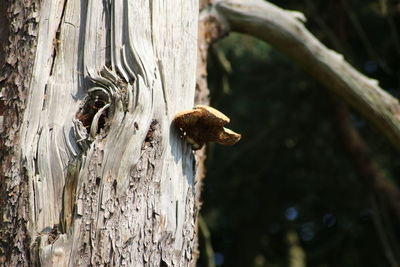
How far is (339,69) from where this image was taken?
3.78m

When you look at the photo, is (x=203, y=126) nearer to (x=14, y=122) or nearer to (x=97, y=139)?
(x=97, y=139)

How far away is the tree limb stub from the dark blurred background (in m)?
2.94

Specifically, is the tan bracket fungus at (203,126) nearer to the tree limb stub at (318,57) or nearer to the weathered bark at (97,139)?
the weathered bark at (97,139)

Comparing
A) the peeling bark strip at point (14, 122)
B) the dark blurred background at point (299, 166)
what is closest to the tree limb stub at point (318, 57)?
the peeling bark strip at point (14, 122)

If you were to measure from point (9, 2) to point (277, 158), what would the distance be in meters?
5.97

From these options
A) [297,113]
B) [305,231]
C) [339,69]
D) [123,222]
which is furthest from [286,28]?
[305,231]

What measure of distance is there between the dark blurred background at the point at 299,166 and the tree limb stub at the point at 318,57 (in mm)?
2944

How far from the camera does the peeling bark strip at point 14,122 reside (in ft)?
6.39

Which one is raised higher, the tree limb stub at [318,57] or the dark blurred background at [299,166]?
the tree limb stub at [318,57]

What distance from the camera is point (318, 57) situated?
381 cm

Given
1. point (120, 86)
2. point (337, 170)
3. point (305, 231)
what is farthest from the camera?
point (305, 231)

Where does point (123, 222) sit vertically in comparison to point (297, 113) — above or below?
above

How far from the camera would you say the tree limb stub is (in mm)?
3713

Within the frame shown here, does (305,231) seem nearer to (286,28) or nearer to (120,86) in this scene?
(286,28)
